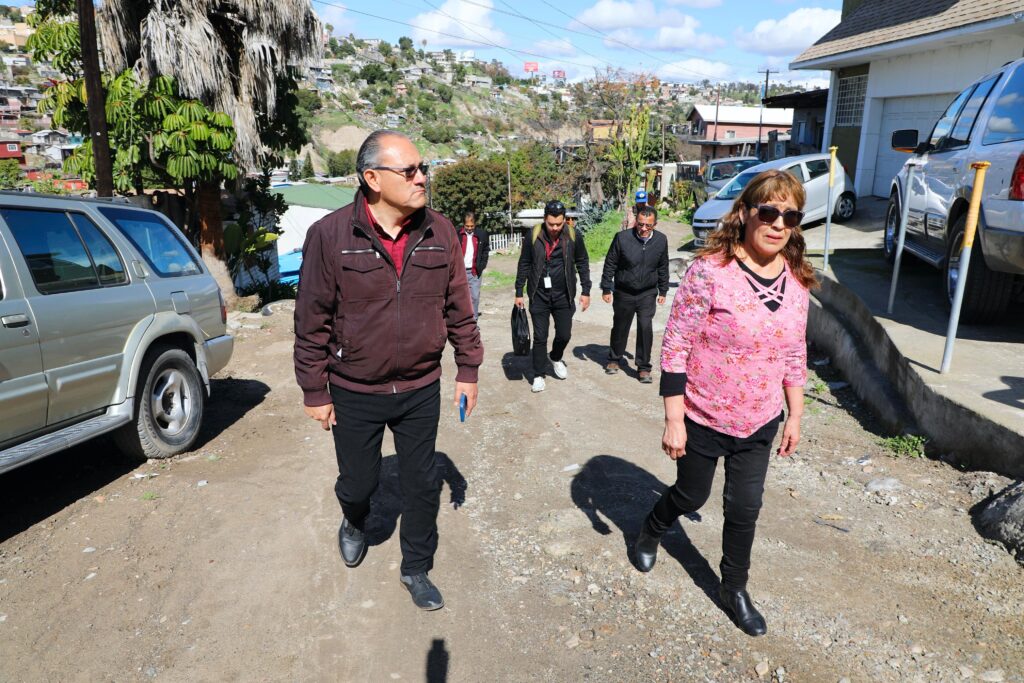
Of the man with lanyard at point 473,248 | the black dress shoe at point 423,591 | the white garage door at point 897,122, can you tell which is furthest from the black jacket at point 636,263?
the white garage door at point 897,122

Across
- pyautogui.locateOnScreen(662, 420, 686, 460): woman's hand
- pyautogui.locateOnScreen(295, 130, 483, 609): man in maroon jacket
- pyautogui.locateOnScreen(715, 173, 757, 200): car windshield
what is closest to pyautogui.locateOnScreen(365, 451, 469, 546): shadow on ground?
pyautogui.locateOnScreen(295, 130, 483, 609): man in maroon jacket

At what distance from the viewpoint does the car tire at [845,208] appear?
13.9 metres

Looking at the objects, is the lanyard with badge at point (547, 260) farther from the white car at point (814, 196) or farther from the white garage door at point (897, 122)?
the white garage door at point (897, 122)

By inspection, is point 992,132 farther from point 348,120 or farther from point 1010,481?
point 348,120

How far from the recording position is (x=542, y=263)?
22.4 feet

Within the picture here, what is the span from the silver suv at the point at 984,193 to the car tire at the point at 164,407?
6.09 metres

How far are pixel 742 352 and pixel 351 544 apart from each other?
225 cm

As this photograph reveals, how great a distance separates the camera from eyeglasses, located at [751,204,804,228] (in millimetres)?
2793

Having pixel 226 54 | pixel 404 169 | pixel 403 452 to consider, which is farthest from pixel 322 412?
pixel 226 54

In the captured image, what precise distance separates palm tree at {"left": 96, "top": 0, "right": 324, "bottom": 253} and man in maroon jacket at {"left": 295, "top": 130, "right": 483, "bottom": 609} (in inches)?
359

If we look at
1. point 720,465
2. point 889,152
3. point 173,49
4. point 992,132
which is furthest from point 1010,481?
point 889,152

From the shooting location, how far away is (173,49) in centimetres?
1028

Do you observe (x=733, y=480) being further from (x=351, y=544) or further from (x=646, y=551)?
(x=351, y=544)

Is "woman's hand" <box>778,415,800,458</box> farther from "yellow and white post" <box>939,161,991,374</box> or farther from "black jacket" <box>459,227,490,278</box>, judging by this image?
"black jacket" <box>459,227,490,278</box>
